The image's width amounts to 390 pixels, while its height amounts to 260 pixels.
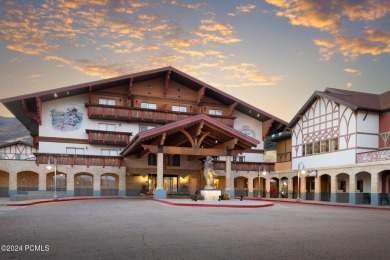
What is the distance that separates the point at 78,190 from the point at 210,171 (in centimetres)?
1544

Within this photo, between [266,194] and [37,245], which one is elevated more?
[37,245]

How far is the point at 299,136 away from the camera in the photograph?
126 ft

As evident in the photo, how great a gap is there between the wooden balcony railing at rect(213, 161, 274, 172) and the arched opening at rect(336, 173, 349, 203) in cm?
897

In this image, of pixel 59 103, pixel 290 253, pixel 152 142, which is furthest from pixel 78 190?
pixel 290 253

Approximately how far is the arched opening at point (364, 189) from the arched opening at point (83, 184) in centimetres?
2363

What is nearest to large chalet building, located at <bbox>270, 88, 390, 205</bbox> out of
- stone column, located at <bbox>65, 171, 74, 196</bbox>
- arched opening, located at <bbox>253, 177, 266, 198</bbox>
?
arched opening, located at <bbox>253, 177, 266, 198</bbox>

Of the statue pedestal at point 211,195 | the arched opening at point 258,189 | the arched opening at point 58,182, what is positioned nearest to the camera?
the statue pedestal at point 211,195

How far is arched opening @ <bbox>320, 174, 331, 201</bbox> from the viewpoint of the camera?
3528cm

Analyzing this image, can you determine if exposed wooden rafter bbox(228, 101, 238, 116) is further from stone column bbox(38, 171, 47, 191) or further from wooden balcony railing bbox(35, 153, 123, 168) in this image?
stone column bbox(38, 171, 47, 191)

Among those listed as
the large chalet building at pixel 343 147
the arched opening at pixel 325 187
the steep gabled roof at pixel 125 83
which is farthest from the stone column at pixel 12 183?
the arched opening at pixel 325 187

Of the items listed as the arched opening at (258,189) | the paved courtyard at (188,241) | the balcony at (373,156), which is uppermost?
the balcony at (373,156)

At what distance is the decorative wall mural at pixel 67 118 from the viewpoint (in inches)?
1435

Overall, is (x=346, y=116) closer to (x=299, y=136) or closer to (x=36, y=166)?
(x=299, y=136)

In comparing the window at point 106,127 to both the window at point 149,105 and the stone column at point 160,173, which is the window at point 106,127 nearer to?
the window at point 149,105
